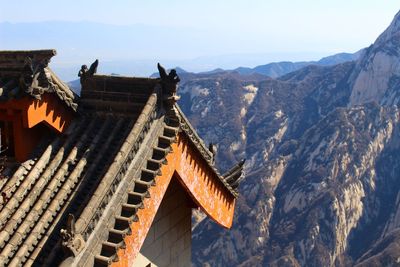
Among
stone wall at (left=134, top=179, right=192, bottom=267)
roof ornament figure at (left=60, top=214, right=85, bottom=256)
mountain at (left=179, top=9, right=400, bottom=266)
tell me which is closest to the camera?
roof ornament figure at (left=60, top=214, right=85, bottom=256)

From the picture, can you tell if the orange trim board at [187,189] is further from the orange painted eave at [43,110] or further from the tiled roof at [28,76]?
the tiled roof at [28,76]

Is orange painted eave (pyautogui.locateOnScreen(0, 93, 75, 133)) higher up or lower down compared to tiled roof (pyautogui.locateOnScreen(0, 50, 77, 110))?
lower down

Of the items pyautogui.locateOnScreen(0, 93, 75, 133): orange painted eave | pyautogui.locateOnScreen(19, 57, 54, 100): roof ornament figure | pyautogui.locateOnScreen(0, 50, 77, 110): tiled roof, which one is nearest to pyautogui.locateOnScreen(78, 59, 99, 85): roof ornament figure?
pyautogui.locateOnScreen(0, 50, 77, 110): tiled roof

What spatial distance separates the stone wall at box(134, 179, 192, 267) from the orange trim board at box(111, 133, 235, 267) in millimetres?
767

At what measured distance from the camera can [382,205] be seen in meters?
113

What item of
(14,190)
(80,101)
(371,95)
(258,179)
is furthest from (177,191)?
(371,95)

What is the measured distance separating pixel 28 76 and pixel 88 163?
2188 mm

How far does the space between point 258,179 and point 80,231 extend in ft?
366

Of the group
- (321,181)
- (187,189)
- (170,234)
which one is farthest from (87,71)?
(321,181)

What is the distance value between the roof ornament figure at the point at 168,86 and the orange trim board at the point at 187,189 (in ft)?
2.98

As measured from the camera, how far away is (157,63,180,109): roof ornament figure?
1196 centimetres

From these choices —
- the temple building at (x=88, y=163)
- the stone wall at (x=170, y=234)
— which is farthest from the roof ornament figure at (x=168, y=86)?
the stone wall at (x=170, y=234)

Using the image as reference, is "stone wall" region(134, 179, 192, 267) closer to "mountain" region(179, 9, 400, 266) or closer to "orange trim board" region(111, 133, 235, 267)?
"orange trim board" region(111, 133, 235, 267)

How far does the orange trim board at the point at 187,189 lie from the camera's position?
10.4 m
